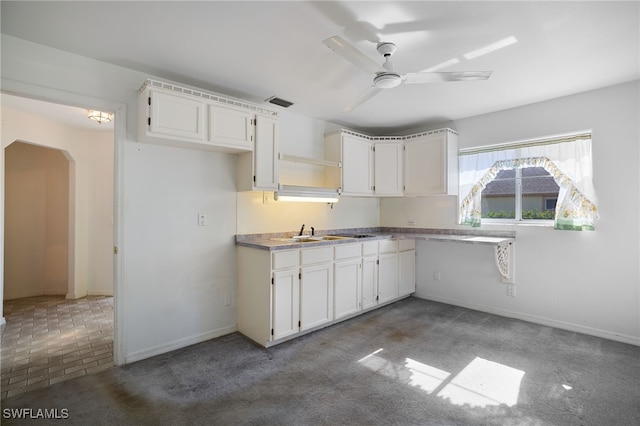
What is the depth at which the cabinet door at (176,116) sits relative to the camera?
7.97ft

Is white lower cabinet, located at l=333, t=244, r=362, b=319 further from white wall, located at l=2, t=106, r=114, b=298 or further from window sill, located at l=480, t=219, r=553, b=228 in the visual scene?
white wall, located at l=2, t=106, r=114, b=298

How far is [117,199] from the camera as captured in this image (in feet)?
8.21

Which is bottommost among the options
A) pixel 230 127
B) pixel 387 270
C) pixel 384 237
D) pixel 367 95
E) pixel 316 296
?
pixel 316 296

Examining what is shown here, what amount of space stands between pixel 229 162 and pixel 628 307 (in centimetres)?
414

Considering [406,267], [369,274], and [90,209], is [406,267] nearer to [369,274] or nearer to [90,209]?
[369,274]

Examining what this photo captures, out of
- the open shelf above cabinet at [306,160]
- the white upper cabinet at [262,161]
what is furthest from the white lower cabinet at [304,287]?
the open shelf above cabinet at [306,160]

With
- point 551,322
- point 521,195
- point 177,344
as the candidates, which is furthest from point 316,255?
point 551,322

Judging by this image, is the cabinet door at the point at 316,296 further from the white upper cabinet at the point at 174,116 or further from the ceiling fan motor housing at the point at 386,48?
the ceiling fan motor housing at the point at 386,48

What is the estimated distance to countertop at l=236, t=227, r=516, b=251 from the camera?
3.01 m

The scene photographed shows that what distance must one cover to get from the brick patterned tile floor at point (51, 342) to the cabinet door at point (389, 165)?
11.5 ft

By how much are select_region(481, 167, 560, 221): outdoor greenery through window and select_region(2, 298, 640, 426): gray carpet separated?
1329mm

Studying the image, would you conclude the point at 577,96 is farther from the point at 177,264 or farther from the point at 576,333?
the point at 177,264

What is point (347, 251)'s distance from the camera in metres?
3.43

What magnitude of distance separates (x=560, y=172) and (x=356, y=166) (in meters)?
2.22
